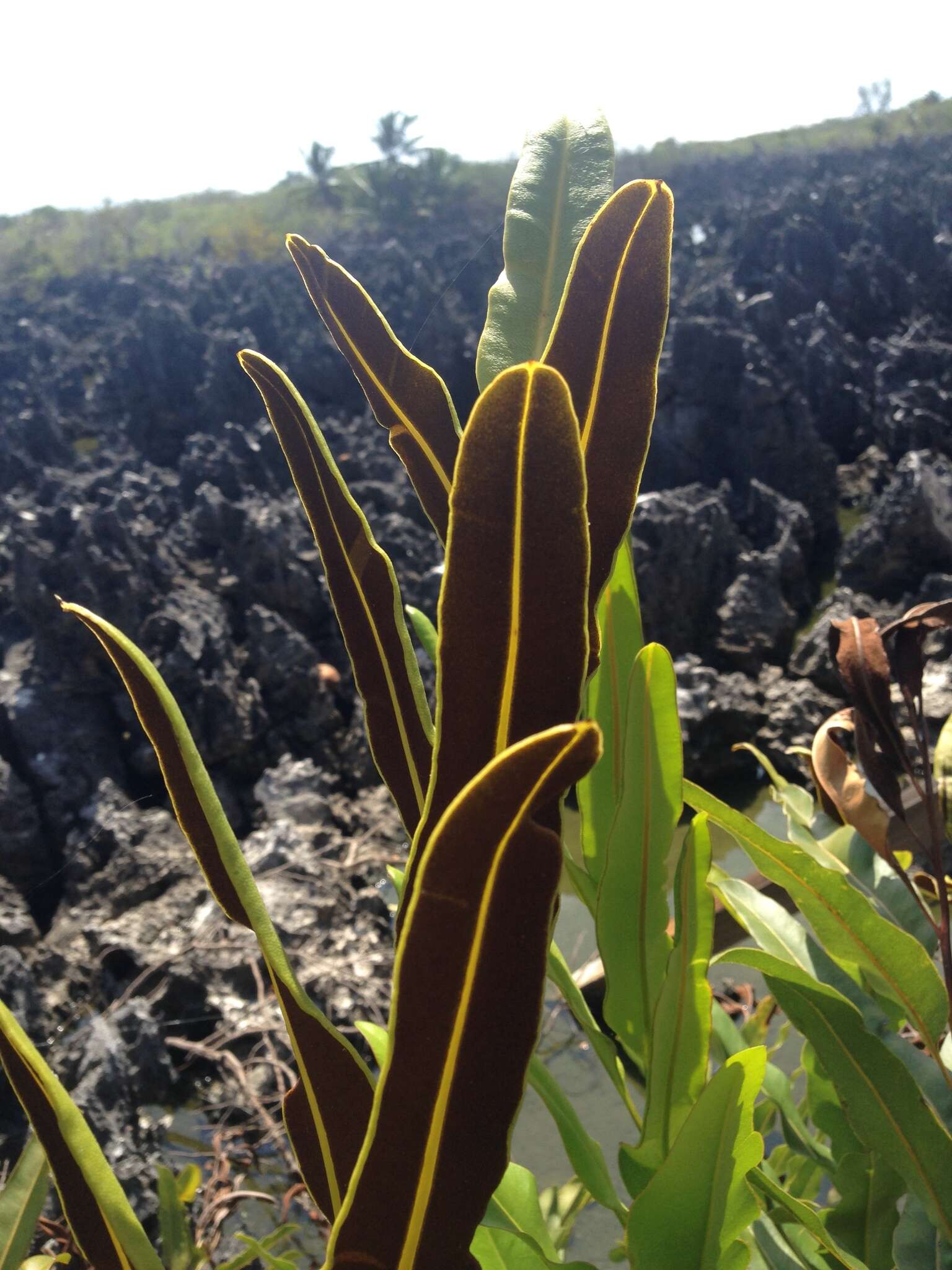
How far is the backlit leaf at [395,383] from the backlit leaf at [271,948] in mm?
145

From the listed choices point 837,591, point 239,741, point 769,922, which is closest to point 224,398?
point 239,741

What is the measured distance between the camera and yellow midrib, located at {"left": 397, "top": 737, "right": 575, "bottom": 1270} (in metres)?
0.21

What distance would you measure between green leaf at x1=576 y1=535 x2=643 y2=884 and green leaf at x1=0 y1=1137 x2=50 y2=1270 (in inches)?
12.6

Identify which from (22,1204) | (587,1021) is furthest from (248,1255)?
(587,1021)

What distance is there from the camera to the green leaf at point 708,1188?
34 cm

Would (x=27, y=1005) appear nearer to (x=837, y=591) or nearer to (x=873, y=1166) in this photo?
(x=873, y=1166)

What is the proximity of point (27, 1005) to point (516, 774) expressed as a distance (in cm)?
131

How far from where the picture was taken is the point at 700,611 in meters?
2.68

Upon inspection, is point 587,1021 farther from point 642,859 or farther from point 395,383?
point 395,383

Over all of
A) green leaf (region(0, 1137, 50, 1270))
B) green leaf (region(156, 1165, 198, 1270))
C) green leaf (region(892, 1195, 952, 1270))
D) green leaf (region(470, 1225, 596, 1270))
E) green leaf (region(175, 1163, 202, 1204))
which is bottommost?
green leaf (region(175, 1163, 202, 1204))

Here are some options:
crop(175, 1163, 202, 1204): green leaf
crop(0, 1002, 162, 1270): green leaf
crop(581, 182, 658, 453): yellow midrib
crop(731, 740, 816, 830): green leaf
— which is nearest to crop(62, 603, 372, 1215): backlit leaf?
crop(0, 1002, 162, 1270): green leaf

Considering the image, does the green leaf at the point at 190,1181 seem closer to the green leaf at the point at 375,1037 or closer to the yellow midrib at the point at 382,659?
the green leaf at the point at 375,1037

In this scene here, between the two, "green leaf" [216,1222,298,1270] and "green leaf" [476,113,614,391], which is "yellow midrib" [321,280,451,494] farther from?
"green leaf" [216,1222,298,1270]

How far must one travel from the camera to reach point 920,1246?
497mm
